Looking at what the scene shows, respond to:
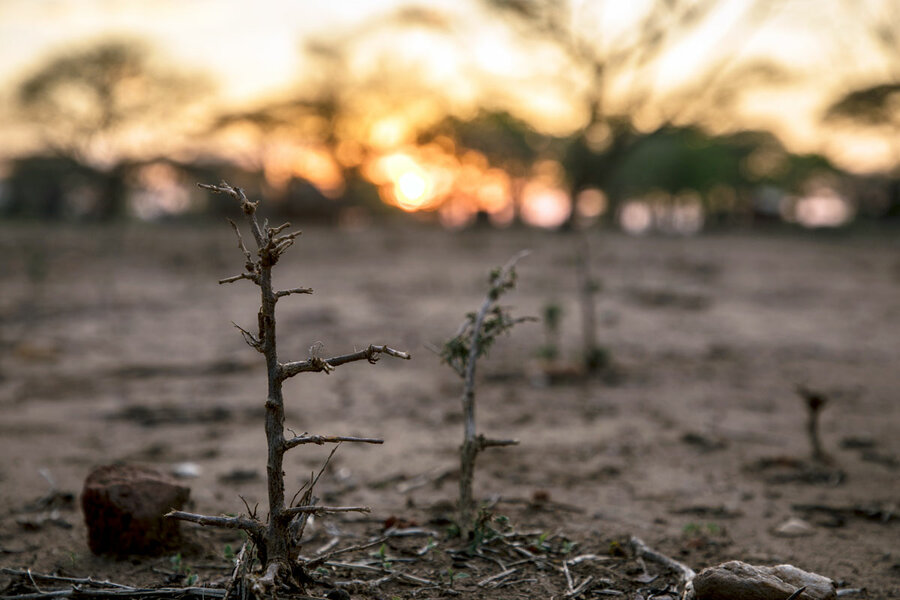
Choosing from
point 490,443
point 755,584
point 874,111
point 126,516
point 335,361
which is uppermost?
point 874,111

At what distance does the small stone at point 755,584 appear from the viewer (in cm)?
237

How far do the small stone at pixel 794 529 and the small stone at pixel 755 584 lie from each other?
82 centimetres

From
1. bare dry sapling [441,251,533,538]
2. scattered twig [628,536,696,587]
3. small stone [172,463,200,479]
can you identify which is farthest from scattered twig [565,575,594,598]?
small stone [172,463,200,479]

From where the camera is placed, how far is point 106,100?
23172mm

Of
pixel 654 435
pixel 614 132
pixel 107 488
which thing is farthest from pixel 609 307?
pixel 614 132

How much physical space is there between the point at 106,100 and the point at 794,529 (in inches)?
949

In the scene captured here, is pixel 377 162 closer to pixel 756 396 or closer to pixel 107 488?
pixel 756 396

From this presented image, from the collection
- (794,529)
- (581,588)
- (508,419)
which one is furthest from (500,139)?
(581,588)

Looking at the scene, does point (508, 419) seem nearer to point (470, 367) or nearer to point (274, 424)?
point (470, 367)

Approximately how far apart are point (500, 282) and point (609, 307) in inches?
255

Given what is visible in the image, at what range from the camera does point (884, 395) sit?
19.1 feet

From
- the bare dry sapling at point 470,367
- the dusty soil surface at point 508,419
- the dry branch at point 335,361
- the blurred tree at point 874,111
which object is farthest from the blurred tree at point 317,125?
the dry branch at point 335,361

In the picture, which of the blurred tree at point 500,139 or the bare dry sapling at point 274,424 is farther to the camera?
the blurred tree at point 500,139

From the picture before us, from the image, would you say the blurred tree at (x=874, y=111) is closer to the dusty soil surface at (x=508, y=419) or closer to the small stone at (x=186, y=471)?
the dusty soil surface at (x=508, y=419)
